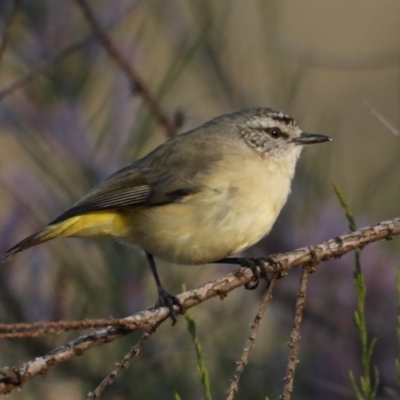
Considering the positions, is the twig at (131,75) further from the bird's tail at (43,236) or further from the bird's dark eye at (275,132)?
the bird's tail at (43,236)

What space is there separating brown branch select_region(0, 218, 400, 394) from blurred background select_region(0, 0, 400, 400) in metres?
1.13

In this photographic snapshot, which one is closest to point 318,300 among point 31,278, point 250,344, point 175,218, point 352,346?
point 352,346

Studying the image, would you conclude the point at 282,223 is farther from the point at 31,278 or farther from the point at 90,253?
the point at 31,278

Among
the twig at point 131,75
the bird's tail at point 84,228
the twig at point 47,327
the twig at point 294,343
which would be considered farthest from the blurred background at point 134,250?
the twig at point 47,327

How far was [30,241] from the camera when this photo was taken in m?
3.05

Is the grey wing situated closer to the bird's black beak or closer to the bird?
the bird

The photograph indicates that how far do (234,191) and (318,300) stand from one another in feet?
2.29

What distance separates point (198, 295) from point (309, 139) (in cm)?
154

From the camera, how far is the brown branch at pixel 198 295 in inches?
74.3

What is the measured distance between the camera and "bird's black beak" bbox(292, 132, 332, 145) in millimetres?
3553

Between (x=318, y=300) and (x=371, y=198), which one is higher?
(x=371, y=198)

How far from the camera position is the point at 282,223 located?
3781 millimetres

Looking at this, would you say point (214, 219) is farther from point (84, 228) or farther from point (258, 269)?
point (258, 269)

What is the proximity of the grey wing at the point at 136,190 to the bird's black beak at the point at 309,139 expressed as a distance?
552 millimetres
